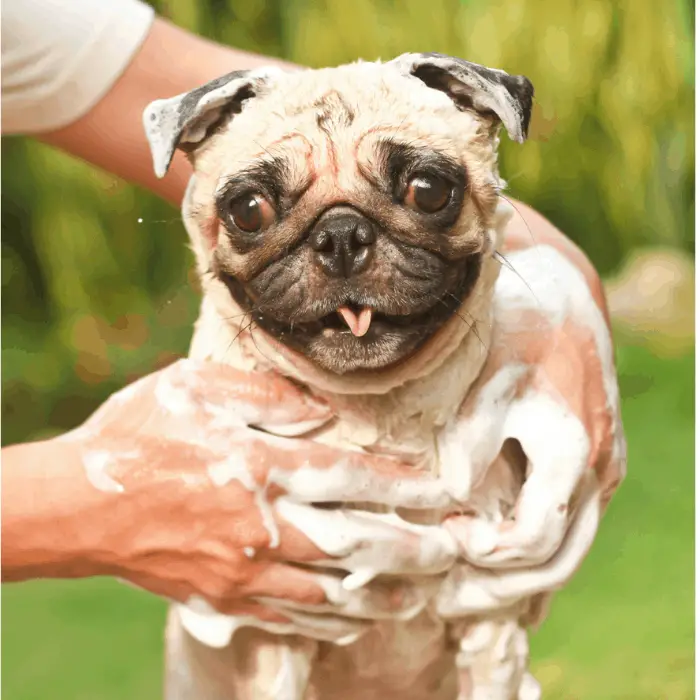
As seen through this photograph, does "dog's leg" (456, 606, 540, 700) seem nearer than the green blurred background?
Yes

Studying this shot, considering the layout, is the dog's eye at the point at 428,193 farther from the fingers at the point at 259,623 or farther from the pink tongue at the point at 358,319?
the fingers at the point at 259,623

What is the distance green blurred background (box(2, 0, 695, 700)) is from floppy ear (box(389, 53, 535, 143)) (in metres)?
0.59

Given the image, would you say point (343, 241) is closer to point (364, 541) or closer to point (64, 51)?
point (364, 541)

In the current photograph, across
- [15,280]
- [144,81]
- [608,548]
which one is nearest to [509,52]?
[144,81]

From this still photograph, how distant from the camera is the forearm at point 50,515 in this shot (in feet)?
2.59

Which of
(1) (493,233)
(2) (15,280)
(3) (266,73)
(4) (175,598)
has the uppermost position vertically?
(3) (266,73)

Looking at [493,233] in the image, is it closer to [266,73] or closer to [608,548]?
[266,73]

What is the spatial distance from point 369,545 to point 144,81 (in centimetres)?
51

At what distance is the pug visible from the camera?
2.21 feet

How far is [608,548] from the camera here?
57.1 inches

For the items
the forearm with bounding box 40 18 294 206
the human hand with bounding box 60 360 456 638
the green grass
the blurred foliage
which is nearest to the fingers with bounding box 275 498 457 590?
the human hand with bounding box 60 360 456 638

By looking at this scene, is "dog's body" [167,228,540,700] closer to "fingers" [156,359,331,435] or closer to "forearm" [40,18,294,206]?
"fingers" [156,359,331,435]

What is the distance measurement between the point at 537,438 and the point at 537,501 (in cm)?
5

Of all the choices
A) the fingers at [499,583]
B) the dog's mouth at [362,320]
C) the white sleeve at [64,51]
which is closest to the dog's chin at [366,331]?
the dog's mouth at [362,320]
